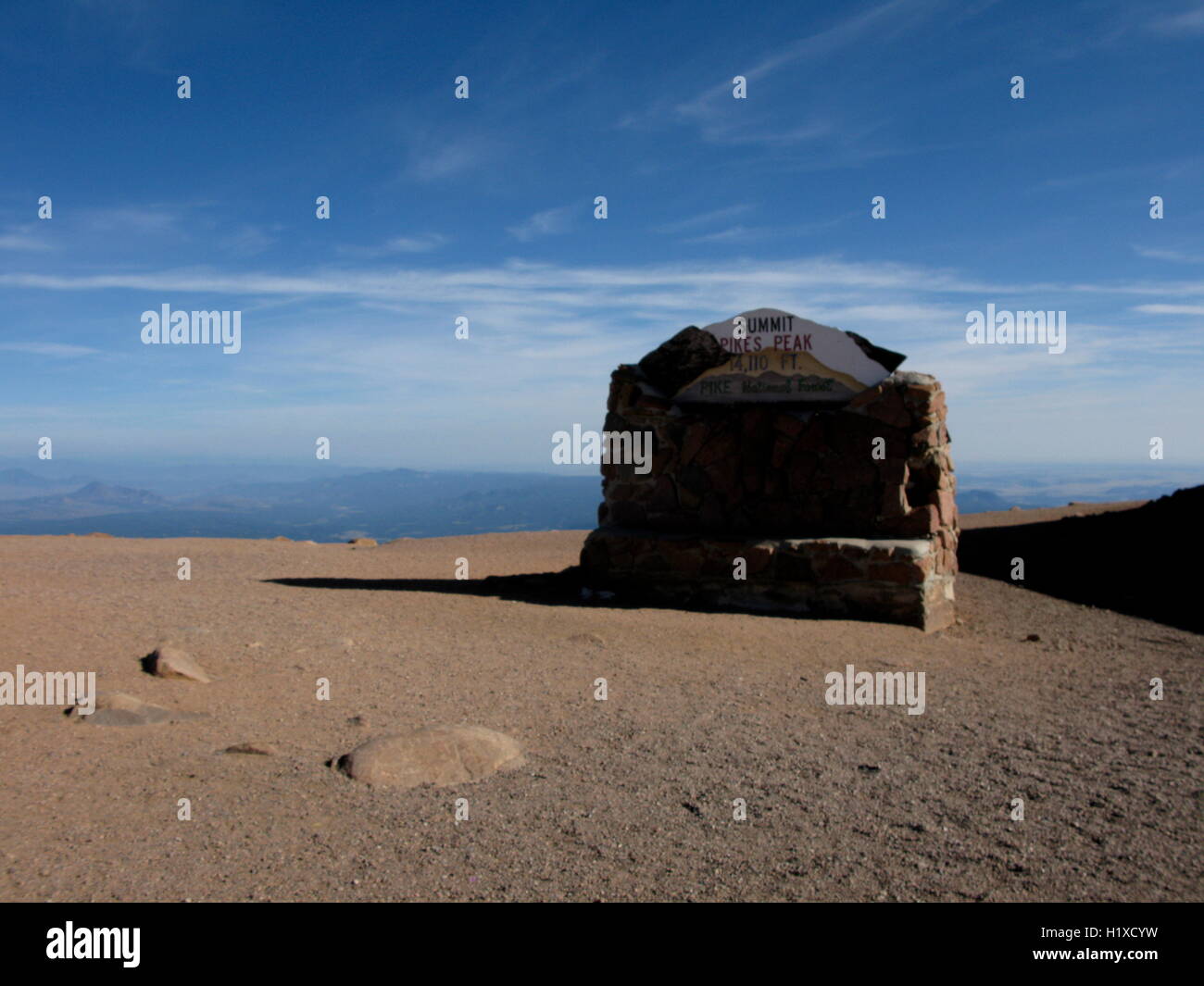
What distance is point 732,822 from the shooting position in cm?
416

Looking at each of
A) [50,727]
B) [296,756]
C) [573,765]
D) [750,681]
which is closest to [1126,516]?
[750,681]

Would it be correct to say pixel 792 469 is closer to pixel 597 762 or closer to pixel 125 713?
pixel 597 762

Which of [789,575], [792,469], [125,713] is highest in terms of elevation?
[792,469]

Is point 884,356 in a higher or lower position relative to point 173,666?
higher

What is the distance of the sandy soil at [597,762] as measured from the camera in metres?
3.57

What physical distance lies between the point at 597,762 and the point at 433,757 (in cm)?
96

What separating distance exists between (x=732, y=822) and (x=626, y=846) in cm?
62

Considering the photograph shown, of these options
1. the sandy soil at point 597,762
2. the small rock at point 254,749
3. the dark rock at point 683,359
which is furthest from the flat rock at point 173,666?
the dark rock at point 683,359

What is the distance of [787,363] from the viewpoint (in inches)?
407

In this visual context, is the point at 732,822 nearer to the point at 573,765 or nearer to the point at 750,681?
the point at 573,765

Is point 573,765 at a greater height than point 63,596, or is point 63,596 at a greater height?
point 63,596
